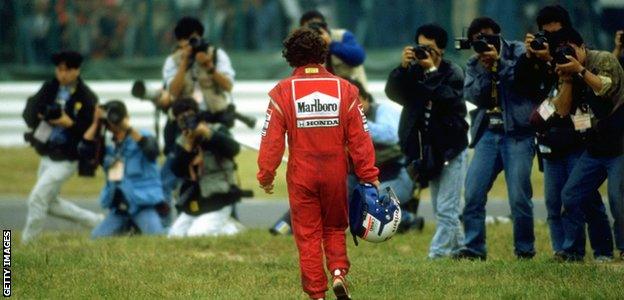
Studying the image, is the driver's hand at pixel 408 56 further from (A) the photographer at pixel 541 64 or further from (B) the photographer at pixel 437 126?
(A) the photographer at pixel 541 64

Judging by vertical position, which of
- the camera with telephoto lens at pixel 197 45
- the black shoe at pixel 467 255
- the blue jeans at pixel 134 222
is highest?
the camera with telephoto lens at pixel 197 45

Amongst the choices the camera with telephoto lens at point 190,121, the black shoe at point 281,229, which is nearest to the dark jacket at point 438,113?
the black shoe at point 281,229

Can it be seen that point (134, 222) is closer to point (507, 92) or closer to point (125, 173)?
point (125, 173)

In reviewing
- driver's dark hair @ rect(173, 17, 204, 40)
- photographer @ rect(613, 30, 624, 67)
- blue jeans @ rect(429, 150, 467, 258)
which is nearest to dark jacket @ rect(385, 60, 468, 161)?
blue jeans @ rect(429, 150, 467, 258)

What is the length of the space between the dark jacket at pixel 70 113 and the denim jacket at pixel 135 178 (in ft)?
1.22

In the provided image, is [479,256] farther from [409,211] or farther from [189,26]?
[189,26]

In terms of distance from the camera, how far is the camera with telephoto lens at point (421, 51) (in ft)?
43.9

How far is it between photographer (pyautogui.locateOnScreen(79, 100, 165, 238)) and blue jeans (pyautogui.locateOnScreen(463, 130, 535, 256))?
15.5ft

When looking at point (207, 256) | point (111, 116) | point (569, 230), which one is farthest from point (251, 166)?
point (569, 230)

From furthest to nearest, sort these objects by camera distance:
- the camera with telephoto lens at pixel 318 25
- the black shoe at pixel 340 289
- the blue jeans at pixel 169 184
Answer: the blue jeans at pixel 169 184 → the camera with telephoto lens at pixel 318 25 → the black shoe at pixel 340 289

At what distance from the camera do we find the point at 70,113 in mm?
17516

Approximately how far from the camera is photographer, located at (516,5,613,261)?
12.7 m

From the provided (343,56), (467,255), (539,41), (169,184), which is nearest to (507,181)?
(467,255)

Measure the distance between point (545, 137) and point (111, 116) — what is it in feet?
18.4
